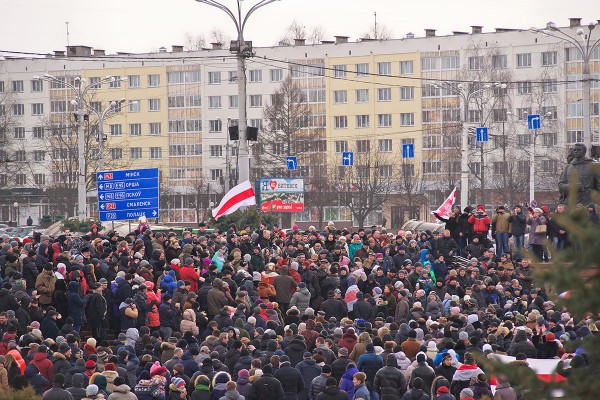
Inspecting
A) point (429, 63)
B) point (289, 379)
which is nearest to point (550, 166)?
point (429, 63)

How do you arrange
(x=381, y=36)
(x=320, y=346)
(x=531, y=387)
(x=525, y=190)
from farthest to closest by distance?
(x=381, y=36) → (x=525, y=190) → (x=320, y=346) → (x=531, y=387)

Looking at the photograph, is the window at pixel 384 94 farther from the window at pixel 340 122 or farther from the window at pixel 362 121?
the window at pixel 340 122

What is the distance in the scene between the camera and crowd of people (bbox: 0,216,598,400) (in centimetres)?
1410

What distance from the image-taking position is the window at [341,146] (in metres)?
85.7

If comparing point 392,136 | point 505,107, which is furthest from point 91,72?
point 505,107

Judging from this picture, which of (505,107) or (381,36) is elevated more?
(381,36)

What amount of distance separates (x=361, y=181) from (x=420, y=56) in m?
14.5

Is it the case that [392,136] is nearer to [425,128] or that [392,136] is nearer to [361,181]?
[425,128]

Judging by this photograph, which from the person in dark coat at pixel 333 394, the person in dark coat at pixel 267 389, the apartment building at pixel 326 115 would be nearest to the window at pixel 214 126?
the apartment building at pixel 326 115

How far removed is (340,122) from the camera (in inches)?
3445

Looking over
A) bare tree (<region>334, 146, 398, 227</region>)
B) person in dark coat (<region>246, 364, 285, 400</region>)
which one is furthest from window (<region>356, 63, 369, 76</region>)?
person in dark coat (<region>246, 364, 285, 400</region>)

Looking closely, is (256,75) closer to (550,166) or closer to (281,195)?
(550,166)

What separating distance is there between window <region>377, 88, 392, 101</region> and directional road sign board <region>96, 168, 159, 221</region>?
60.4 metres

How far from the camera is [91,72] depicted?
91.0m
